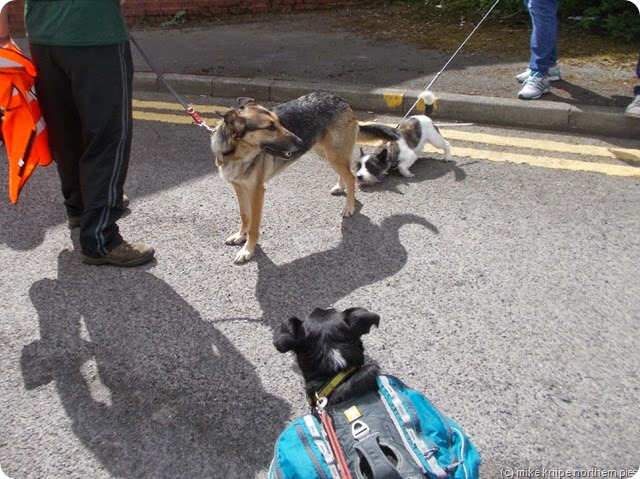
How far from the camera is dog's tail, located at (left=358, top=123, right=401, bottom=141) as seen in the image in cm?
471

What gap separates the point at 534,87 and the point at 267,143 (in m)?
3.39

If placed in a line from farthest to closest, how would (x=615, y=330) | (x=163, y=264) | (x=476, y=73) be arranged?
1. (x=476, y=73)
2. (x=163, y=264)
3. (x=615, y=330)

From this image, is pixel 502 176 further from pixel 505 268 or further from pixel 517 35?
pixel 517 35

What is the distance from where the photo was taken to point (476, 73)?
260 inches

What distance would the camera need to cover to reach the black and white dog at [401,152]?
4.76m

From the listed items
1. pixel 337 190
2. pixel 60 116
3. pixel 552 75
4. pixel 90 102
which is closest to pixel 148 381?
pixel 90 102

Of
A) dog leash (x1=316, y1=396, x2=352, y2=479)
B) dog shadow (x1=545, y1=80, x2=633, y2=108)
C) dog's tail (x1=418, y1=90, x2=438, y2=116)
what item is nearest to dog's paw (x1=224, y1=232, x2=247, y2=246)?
dog leash (x1=316, y1=396, x2=352, y2=479)

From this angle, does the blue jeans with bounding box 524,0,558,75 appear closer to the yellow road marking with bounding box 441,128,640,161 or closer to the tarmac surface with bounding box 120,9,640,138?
the tarmac surface with bounding box 120,9,640,138

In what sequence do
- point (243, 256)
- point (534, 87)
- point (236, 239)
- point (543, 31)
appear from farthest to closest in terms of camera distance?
point (534, 87), point (543, 31), point (236, 239), point (243, 256)

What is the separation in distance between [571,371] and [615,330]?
1.45 feet

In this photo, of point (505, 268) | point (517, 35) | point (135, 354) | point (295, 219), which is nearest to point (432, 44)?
point (517, 35)

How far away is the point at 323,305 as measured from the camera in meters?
3.31

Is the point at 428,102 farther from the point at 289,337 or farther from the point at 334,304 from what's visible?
the point at 289,337

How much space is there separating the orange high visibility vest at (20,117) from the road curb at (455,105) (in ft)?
11.5
